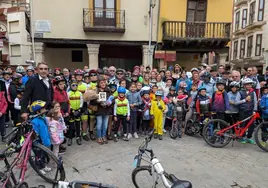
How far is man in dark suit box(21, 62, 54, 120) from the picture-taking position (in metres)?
3.96

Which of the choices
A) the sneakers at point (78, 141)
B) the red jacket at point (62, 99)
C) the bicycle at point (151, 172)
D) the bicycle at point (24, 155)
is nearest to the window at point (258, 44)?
the sneakers at point (78, 141)

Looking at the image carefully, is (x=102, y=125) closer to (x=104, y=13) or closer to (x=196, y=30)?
(x=104, y=13)

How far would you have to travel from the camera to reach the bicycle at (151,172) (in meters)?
2.32

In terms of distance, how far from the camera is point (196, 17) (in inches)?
525

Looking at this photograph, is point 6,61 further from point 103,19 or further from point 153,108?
point 153,108

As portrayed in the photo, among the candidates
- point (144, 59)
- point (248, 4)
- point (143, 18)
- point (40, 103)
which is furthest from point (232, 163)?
point (248, 4)

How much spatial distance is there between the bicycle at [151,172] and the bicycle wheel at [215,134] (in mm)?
2410

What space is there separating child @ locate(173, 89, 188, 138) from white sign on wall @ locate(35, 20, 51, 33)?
990 centimetres

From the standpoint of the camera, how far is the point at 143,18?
42.0ft

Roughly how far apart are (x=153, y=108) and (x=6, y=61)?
2679 centimetres

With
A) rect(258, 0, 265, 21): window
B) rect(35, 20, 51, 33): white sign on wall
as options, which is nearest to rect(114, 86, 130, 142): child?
rect(35, 20, 51, 33): white sign on wall

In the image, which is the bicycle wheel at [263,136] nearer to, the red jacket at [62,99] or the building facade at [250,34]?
the red jacket at [62,99]

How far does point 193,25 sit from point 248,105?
8.97 metres

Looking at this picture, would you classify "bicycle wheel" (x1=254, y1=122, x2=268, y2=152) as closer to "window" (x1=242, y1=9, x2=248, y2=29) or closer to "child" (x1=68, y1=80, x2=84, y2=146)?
"child" (x1=68, y1=80, x2=84, y2=146)
